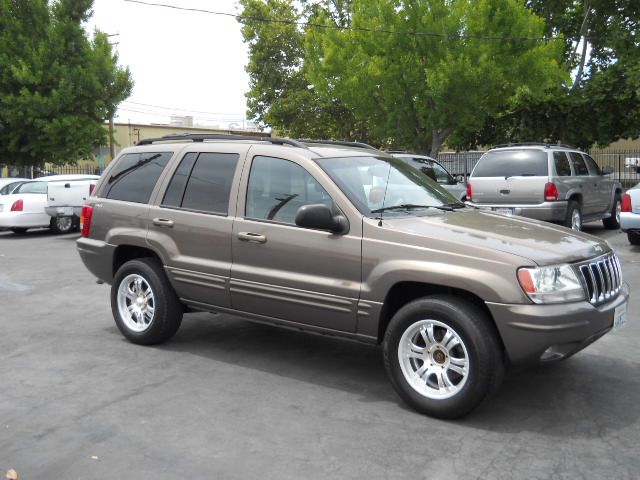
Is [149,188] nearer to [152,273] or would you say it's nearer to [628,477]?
[152,273]

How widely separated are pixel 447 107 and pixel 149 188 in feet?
64.1

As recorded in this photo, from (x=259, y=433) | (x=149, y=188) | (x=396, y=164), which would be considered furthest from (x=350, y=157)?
(x=259, y=433)

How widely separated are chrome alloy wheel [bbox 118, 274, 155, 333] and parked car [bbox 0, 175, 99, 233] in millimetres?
10920

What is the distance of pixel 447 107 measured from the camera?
80.8ft

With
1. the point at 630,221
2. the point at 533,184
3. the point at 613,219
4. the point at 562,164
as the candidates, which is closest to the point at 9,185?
the point at 533,184

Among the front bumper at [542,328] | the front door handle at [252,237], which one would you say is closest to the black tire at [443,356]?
the front bumper at [542,328]

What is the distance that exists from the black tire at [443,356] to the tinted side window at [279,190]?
116 centimetres

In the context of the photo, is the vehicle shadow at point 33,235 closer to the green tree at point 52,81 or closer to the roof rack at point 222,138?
the green tree at point 52,81

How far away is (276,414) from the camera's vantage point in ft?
15.3

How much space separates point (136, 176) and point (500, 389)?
12.6ft

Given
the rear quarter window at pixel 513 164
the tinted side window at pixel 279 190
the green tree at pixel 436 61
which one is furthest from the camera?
the green tree at pixel 436 61

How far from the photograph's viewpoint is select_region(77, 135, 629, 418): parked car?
442cm

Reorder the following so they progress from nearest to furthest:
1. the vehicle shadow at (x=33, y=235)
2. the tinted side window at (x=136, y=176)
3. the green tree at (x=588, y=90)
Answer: the tinted side window at (x=136, y=176) → the vehicle shadow at (x=33, y=235) → the green tree at (x=588, y=90)

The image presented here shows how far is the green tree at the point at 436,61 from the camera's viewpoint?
2397 cm
